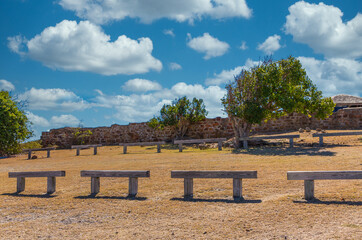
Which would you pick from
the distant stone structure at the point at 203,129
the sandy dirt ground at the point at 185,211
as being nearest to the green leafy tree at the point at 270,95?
the distant stone structure at the point at 203,129

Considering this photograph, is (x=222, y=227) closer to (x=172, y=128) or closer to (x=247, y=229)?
(x=247, y=229)

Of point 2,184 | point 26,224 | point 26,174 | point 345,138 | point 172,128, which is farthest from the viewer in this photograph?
point 172,128

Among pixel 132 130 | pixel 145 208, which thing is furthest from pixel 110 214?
pixel 132 130

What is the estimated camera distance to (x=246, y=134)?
17.7 meters

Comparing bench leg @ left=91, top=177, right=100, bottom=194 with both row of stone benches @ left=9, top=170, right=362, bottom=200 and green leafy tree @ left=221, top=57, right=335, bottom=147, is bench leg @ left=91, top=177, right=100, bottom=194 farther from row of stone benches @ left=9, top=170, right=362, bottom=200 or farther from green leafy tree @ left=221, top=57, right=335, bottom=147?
green leafy tree @ left=221, top=57, right=335, bottom=147

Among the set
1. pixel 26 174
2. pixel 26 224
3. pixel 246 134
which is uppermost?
pixel 246 134

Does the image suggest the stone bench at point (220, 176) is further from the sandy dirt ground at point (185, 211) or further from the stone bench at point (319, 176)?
the stone bench at point (319, 176)

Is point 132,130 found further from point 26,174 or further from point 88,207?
point 88,207

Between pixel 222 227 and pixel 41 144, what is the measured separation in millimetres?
26032

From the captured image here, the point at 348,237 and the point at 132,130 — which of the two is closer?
the point at 348,237

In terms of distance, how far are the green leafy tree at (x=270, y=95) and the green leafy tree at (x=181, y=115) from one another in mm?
5766

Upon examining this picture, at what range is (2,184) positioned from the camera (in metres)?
9.62

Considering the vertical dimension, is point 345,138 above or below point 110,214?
above

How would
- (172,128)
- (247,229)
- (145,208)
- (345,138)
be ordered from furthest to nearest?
(172,128) < (345,138) < (145,208) < (247,229)
